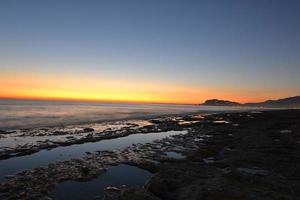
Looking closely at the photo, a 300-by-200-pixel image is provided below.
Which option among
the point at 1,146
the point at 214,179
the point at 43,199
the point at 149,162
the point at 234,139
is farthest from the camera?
the point at 234,139

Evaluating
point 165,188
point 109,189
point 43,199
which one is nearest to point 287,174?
point 165,188

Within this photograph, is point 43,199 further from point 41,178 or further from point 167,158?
point 167,158

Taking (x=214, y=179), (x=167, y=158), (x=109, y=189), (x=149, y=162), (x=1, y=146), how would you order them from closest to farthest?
1. (x=109, y=189)
2. (x=214, y=179)
3. (x=149, y=162)
4. (x=167, y=158)
5. (x=1, y=146)

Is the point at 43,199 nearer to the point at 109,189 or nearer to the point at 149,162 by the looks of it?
the point at 109,189

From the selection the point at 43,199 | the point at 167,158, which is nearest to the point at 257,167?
the point at 167,158

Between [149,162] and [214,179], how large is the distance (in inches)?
200

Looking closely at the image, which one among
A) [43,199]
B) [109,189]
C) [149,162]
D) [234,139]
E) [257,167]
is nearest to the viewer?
[43,199]

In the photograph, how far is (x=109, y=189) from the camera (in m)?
12.4

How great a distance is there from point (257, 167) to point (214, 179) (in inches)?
164

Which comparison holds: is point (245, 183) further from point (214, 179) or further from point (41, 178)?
point (41, 178)

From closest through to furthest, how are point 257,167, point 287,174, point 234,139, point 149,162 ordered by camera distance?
1. point 287,174
2. point 257,167
3. point 149,162
4. point 234,139

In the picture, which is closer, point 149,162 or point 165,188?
point 165,188

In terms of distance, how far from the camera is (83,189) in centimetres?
1250

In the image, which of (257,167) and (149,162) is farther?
(149,162)
